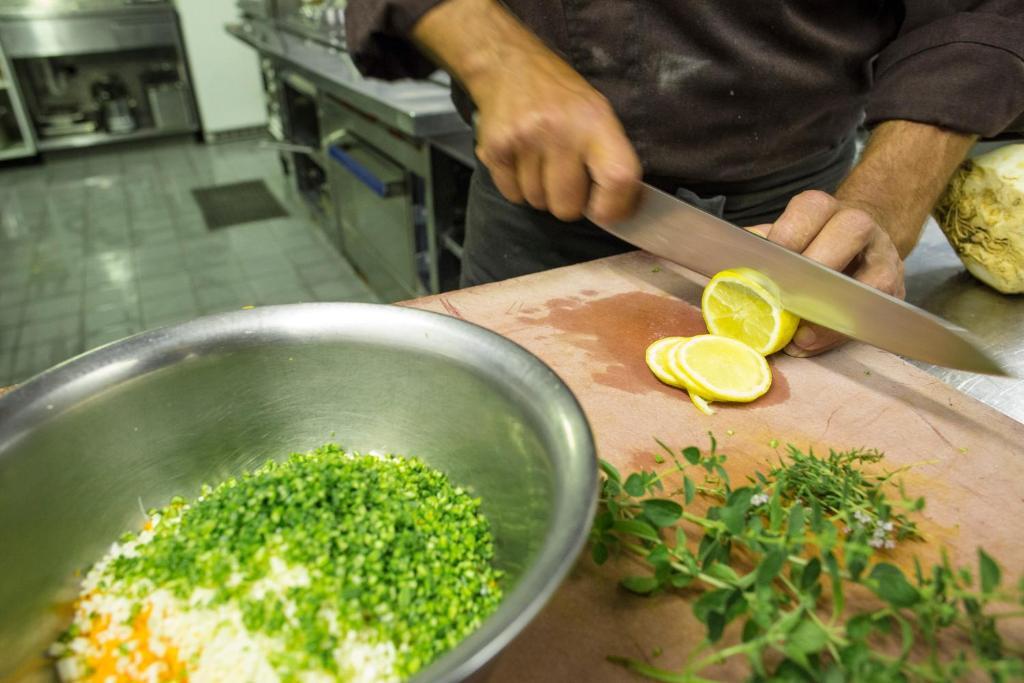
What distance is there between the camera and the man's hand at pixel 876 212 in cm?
112

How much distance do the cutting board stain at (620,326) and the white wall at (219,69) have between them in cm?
625

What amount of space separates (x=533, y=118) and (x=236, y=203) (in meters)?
4.70

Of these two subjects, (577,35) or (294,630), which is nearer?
(294,630)

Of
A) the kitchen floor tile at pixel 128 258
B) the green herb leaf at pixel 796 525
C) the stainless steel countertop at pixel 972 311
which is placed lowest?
the kitchen floor tile at pixel 128 258

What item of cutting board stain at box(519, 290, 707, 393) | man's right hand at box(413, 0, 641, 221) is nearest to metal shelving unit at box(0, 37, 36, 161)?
man's right hand at box(413, 0, 641, 221)

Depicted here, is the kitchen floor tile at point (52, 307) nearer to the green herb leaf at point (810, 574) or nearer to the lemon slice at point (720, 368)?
the lemon slice at point (720, 368)

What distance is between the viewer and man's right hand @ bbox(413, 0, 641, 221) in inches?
39.5

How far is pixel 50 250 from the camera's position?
4410 mm

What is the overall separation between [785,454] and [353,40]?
1070 millimetres

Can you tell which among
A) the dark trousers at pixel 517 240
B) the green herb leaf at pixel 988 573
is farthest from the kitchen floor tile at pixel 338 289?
the green herb leaf at pixel 988 573

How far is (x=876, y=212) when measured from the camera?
127 centimetres

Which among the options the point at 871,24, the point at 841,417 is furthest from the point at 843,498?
the point at 871,24

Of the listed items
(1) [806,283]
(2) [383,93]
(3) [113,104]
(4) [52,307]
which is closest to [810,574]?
(1) [806,283]

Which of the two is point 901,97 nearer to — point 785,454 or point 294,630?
point 785,454
